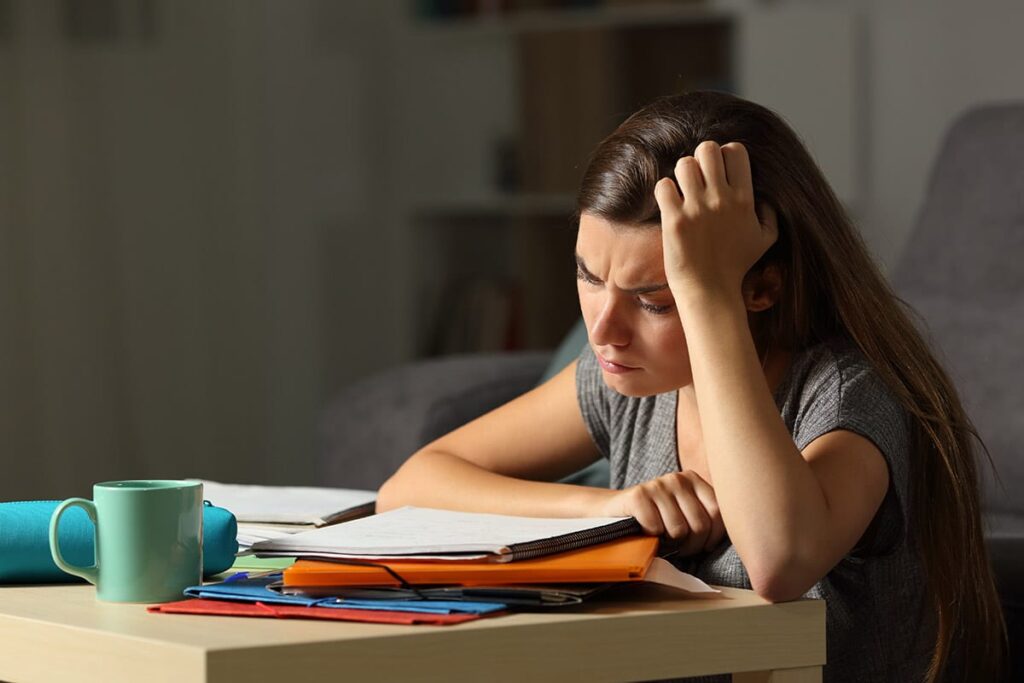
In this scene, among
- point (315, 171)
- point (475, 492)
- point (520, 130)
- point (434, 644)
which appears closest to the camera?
point (434, 644)

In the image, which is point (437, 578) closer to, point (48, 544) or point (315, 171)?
point (48, 544)

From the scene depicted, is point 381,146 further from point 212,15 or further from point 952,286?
point 952,286

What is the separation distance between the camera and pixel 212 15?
3477 mm

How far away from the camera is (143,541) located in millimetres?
940

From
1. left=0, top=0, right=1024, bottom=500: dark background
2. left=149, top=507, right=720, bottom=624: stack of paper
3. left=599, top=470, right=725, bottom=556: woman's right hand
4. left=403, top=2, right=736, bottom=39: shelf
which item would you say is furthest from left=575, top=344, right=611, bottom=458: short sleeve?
left=403, top=2, right=736, bottom=39: shelf

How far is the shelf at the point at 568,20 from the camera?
10.9ft

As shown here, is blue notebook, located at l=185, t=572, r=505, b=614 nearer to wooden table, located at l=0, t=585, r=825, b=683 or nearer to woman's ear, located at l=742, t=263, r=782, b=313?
wooden table, located at l=0, t=585, r=825, b=683

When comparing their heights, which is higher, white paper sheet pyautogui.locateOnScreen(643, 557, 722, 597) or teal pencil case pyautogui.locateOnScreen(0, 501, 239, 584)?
teal pencil case pyautogui.locateOnScreen(0, 501, 239, 584)

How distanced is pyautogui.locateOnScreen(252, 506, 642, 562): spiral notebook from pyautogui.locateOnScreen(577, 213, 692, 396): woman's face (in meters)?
0.14

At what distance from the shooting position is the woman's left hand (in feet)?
3.50

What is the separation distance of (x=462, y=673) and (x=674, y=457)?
55cm

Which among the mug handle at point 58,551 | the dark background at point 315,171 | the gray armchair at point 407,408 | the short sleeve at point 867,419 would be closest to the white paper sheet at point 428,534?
the mug handle at point 58,551

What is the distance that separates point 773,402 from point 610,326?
15cm

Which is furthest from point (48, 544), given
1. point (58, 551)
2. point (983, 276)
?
point (983, 276)
